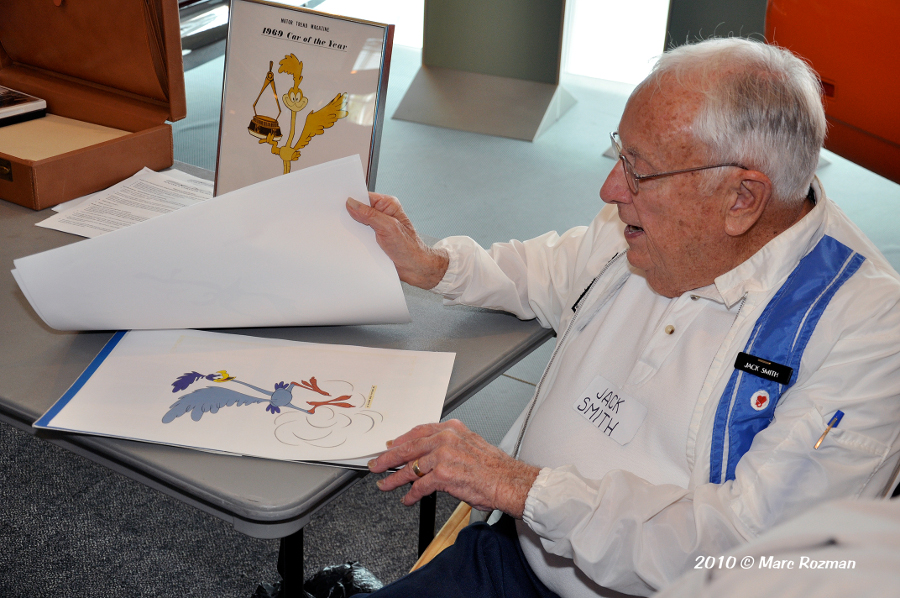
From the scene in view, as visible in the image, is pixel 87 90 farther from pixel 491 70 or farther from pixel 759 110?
pixel 491 70

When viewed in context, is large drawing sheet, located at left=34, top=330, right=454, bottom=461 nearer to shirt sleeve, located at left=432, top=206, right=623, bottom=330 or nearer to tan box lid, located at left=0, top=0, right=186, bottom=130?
shirt sleeve, located at left=432, top=206, right=623, bottom=330

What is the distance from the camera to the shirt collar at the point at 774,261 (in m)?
1.05

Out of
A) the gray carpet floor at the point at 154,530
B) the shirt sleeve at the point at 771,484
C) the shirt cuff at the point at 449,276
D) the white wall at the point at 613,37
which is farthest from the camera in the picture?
the white wall at the point at 613,37

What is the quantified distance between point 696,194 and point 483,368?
1.26 ft

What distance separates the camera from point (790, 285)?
1039mm

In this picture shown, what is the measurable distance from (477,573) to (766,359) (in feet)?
1.68

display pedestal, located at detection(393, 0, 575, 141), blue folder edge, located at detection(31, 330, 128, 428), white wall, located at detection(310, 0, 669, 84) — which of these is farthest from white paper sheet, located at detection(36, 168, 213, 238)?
white wall, located at detection(310, 0, 669, 84)

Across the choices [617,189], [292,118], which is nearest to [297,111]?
Result: [292,118]

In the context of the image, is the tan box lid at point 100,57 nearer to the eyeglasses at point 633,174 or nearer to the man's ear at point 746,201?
the eyeglasses at point 633,174

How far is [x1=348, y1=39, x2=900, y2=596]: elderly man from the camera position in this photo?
3.07 ft

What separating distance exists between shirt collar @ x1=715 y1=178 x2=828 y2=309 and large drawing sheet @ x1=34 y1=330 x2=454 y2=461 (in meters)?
0.41

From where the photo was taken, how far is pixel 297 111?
141cm

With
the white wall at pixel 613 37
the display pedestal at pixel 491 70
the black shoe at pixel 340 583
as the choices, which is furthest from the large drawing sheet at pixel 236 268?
the white wall at pixel 613 37

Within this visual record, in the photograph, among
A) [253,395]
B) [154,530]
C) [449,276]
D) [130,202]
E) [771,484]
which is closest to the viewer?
[771,484]
